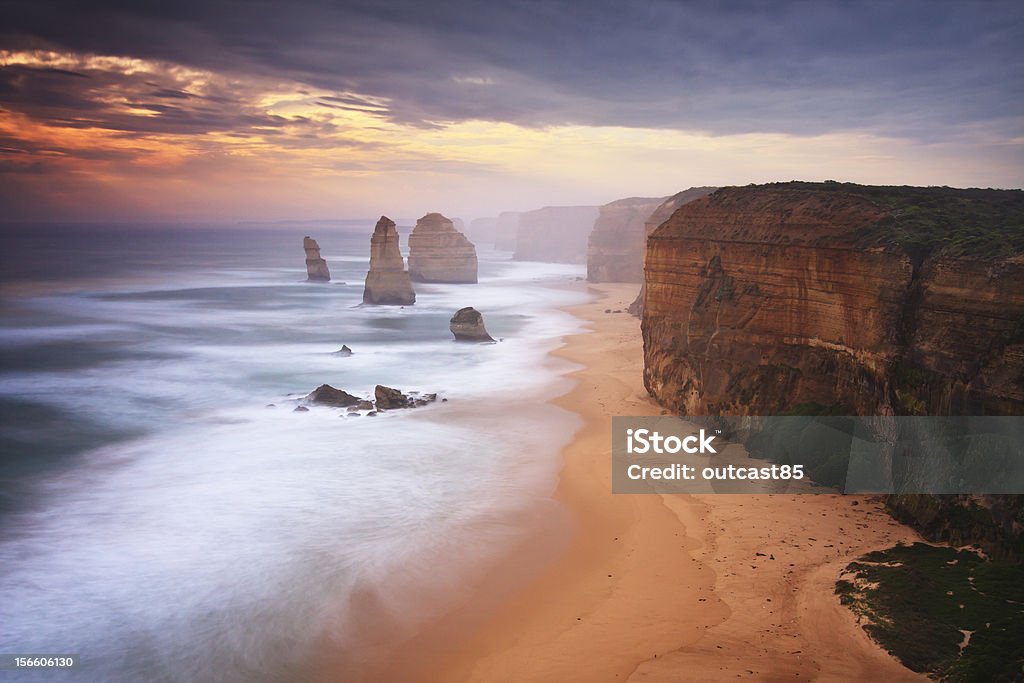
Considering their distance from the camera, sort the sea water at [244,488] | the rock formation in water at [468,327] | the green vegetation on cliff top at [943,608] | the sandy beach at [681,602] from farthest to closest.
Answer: the rock formation in water at [468,327] < the sea water at [244,488] < the sandy beach at [681,602] < the green vegetation on cliff top at [943,608]

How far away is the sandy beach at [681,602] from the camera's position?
10.4 metres

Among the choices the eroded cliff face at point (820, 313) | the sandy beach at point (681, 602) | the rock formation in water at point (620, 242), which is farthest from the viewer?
the rock formation in water at point (620, 242)

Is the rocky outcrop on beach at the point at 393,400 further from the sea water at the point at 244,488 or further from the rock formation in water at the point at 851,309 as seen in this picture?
the rock formation in water at the point at 851,309

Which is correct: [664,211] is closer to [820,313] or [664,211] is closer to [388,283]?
[388,283]

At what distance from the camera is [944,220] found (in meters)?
17.1

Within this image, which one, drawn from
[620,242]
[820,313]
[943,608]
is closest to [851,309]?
[820,313]

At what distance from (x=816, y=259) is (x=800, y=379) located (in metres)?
3.27

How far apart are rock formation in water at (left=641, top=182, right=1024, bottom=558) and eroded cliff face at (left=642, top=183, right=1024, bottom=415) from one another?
Answer: 4 centimetres

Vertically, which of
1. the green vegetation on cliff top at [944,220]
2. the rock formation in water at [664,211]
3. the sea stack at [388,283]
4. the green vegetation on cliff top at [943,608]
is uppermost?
the rock formation in water at [664,211]

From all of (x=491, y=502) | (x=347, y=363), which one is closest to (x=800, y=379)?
(x=491, y=502)

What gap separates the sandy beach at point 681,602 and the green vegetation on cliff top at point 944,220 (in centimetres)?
594

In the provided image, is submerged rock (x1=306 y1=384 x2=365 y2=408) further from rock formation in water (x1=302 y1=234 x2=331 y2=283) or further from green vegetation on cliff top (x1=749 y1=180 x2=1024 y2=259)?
rock formation in water (x1=302 y1=234 x2=331 y2=283)

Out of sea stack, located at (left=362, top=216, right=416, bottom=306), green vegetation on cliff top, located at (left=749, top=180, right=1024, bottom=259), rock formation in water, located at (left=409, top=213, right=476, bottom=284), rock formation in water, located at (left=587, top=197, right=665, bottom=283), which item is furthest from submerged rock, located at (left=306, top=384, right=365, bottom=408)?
rock formation in water, located at (left=587, top=197, right=665, bottom=283)

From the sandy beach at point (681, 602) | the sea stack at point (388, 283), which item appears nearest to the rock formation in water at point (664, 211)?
the sea stack at point (388, 283)
